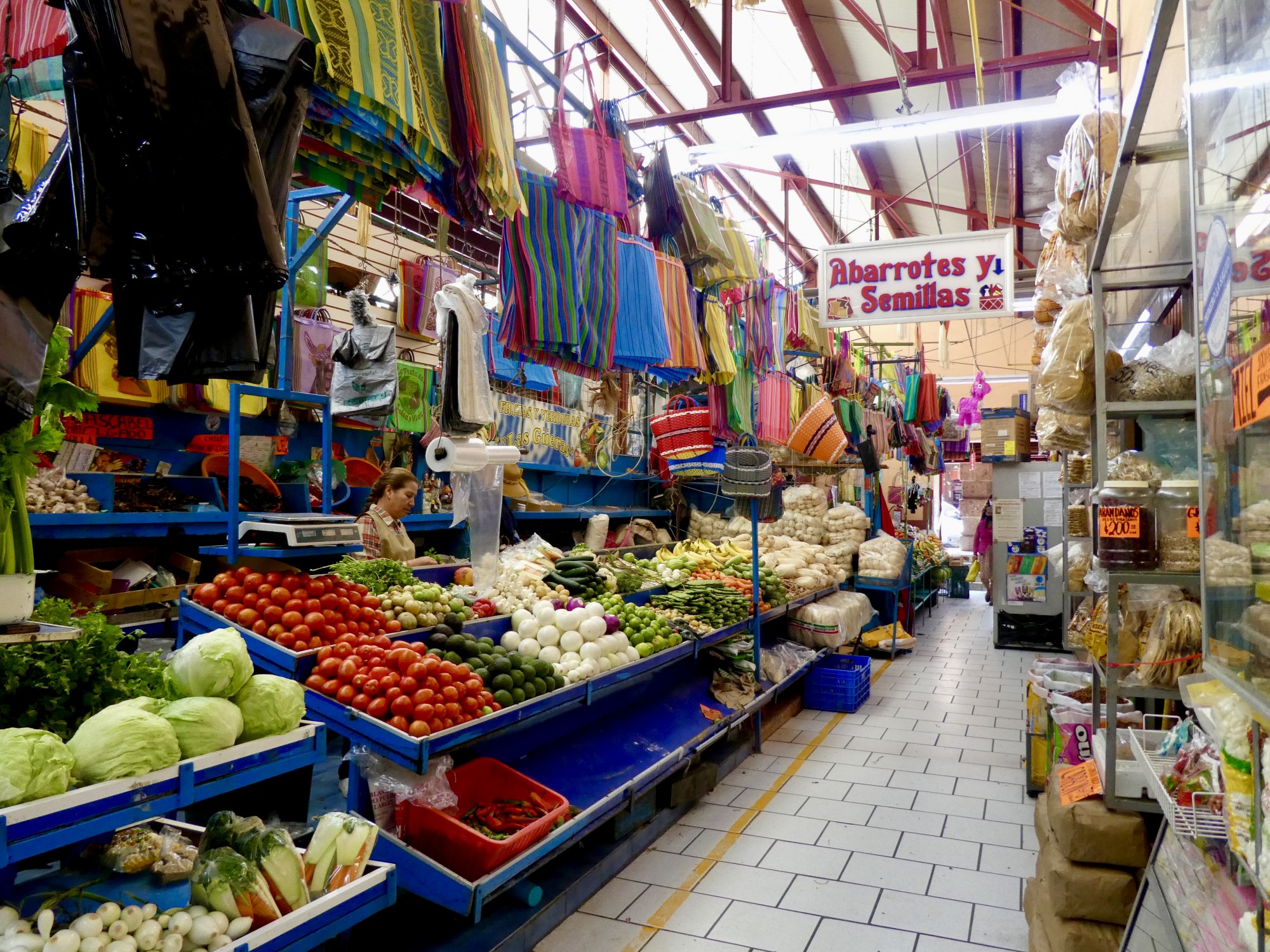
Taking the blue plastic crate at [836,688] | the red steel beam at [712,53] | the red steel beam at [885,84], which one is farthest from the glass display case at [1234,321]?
the red steel beam at [712,53]

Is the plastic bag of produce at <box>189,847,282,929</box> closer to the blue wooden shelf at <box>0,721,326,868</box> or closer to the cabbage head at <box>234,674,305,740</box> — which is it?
the blue wooden shelf at <box>0,721,326,868</box>

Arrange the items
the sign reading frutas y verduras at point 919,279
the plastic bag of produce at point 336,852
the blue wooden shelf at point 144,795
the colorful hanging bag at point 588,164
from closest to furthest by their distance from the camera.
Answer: the blue wooden shelf at point 144,795
the plastic bag of produce at point 336,852
the colorful hanging bag at point 588,164
the sign reading frutas y verduras at point 919,279

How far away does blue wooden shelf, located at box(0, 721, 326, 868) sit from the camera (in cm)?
167

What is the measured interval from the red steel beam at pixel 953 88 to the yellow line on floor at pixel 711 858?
5.57 metres

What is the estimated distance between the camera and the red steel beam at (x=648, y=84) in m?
7.78

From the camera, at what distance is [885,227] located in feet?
48.7

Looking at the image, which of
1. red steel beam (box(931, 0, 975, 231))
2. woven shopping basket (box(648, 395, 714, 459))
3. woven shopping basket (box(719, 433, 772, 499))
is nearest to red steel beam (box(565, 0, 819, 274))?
woven shopping basket (box(648, 395, 714, 459))

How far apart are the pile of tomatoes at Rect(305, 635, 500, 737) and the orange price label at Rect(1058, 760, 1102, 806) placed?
2268 mm

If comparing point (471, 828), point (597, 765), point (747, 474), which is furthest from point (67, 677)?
point (747, 474)

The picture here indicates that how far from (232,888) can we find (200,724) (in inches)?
16.6

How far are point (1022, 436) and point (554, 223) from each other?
885 cm

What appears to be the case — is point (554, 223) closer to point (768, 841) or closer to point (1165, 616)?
point (1165, 616)

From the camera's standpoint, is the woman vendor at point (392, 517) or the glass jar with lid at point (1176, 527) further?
the woman vendor at point (392, 517)

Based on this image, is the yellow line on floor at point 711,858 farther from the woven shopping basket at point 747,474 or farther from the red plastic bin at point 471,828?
the woven shopping basket at point 747,474
